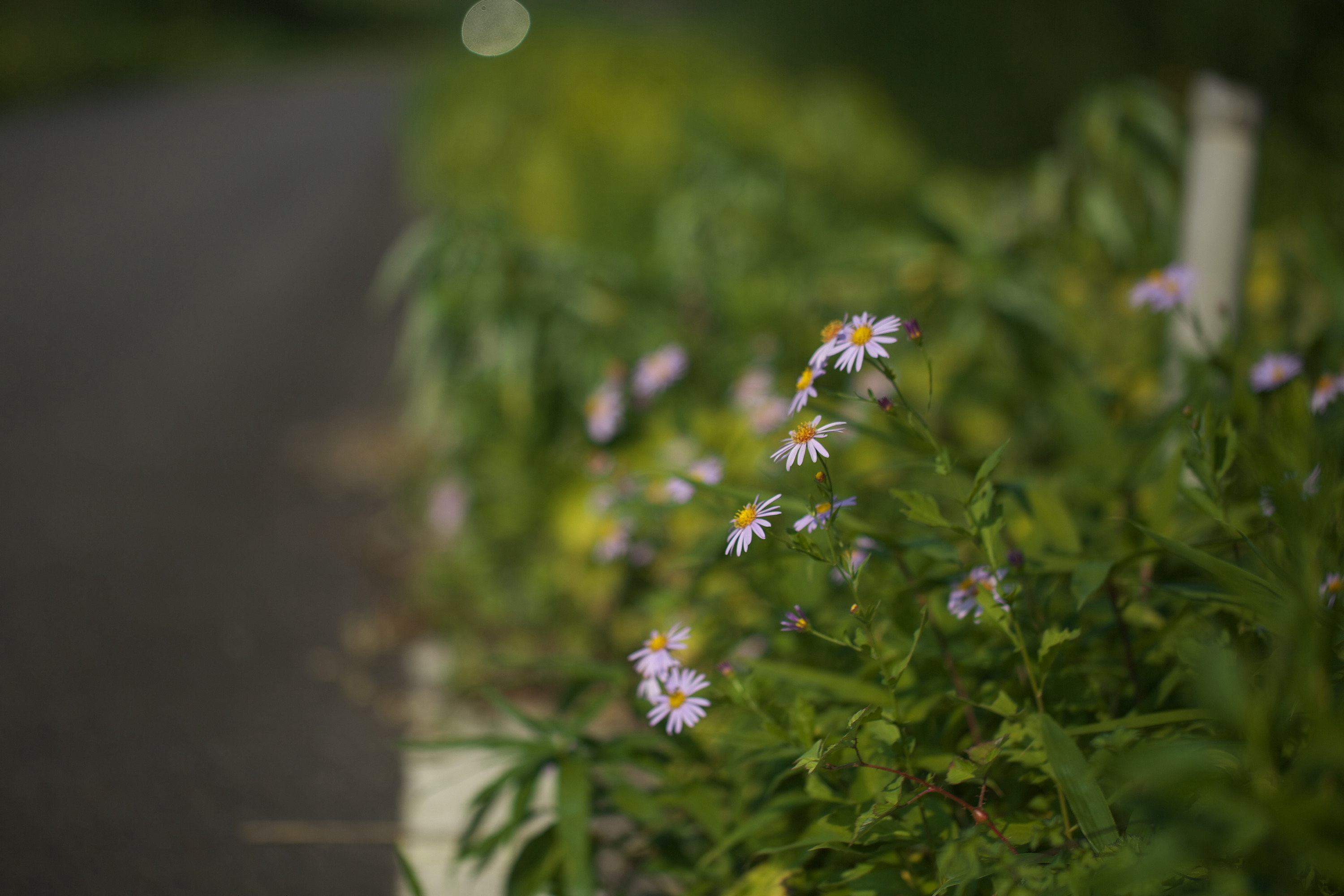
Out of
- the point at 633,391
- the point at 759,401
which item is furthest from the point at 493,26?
the point at 759,401

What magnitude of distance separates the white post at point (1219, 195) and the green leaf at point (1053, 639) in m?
1.06

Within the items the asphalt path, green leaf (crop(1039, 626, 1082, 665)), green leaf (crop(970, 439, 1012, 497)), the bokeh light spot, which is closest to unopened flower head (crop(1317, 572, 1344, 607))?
green leaf (crop(1039, 626, 1082, 665))

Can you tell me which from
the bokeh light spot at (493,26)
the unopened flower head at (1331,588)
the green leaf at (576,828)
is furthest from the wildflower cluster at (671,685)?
the bokeh light spot at (493,26)

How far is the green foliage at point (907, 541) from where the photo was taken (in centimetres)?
101

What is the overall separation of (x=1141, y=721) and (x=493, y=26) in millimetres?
4459

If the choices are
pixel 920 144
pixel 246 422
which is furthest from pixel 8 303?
pixel 920 144

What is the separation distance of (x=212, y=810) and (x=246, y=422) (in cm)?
222

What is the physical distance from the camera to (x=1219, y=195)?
1.98 m

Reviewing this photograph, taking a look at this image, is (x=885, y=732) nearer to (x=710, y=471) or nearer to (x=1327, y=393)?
(x=710, y=471)

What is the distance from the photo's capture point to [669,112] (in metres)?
4.29

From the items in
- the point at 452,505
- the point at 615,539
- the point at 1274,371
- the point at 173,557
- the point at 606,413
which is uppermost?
the point at 173,557

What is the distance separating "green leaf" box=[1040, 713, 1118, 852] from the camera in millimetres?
994

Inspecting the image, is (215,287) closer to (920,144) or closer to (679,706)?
(920,144)

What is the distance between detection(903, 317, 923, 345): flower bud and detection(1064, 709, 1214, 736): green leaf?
17.9 inches
